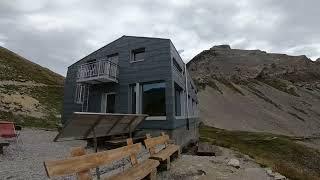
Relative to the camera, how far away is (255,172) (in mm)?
10406

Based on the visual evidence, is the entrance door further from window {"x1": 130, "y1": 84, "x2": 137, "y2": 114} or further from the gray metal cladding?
window {"x1": 130, "y1": 84, "x2": 137, "y2": 114}

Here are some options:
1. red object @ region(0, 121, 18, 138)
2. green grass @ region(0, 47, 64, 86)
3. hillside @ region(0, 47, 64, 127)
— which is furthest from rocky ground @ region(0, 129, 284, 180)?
green grass @ region(0, 47, 64, 86)

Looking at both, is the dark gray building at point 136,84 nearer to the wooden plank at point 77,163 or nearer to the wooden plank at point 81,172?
the wooden plank at point 77,163

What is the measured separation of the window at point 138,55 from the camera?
20.7 m

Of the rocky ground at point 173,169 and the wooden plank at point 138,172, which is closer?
the wooden plank at point 138,172

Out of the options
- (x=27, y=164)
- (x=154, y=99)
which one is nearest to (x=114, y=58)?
(x=154, y=99)

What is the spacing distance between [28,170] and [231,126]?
50.0 meters

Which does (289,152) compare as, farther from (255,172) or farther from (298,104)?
(298,104)

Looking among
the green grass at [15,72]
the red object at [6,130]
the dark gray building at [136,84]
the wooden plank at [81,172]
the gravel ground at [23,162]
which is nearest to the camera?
the wooden plank at [81,172]

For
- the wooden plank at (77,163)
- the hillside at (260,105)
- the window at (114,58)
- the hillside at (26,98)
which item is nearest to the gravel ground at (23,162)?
the wooden plank at (77,163)

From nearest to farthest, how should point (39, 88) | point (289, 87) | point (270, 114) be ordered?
point (39, 88), point (270, 114), point (289, 87)

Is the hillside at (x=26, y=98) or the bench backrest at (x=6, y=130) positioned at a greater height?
the hillside at (x=26, y=98)

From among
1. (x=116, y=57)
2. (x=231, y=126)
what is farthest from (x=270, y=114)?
(x=116, y=57)

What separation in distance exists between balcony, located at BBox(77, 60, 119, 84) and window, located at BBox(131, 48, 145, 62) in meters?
1.20
